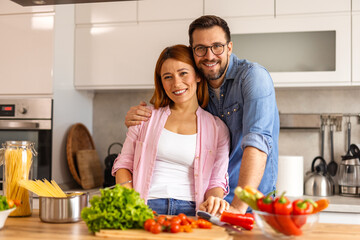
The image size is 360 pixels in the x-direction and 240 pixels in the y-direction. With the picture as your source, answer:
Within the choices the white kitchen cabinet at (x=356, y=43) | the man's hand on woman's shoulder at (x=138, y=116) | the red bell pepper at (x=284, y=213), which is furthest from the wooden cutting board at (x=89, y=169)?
the red bell pepper at (x=284, y=213)

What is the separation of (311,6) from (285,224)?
1.95 m

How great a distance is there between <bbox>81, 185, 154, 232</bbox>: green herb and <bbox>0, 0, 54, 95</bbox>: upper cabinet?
1689 millimetres

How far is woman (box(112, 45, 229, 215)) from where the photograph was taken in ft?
5.59

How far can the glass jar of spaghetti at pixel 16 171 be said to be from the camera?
142 centimetres

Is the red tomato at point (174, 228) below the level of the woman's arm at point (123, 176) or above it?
below

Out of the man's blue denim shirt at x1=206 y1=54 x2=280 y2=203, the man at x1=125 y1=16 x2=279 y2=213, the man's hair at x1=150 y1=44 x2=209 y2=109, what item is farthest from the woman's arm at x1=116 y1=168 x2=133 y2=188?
the man's blue denim shirt at x1=206 y1=54 x2=280 y2=203

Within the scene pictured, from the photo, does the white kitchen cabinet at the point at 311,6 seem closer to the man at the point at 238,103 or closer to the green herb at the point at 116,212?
the man at the point at 238,103

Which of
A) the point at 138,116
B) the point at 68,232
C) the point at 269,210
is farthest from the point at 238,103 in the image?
the point at 68,232

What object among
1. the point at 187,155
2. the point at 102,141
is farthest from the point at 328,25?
the point at 102,141

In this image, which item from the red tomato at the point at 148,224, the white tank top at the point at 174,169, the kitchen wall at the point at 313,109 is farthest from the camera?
the kitchen wall at the point at 313,109

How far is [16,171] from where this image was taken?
142 centimetres

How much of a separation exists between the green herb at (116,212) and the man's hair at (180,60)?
768 millimetres

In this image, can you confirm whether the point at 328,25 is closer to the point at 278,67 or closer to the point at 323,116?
the point at 278,67

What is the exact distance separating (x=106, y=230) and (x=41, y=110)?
1.70m
